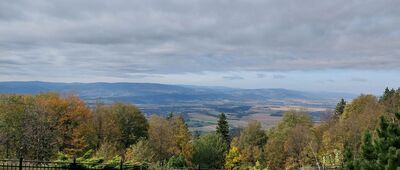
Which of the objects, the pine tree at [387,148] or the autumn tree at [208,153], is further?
the autumn tree at [208,153]

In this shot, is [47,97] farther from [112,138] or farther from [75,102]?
[112,138]

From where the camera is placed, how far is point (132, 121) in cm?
4903

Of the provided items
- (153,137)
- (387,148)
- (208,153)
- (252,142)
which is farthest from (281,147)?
(387,148)

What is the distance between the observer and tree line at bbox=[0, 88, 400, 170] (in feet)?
115

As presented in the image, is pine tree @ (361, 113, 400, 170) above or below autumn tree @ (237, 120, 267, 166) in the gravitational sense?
above

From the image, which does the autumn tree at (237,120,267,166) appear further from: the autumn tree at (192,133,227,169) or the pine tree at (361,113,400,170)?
the pine tree at (361,113,400,170)

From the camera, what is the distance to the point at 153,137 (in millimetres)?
49812

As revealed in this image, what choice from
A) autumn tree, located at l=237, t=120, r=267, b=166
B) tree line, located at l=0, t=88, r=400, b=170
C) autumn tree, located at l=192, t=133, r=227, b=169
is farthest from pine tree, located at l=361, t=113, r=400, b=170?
autumn tree, located at l=237, t=120, r=267, b=166

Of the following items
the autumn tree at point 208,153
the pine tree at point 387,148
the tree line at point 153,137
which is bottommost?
the autumn tree at point 208,153

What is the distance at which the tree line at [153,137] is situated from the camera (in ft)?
115

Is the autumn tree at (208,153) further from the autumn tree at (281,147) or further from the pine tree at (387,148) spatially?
the pine tree at (387,148)

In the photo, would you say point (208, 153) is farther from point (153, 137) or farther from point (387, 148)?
point (387, 148)

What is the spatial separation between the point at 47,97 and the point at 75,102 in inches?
109

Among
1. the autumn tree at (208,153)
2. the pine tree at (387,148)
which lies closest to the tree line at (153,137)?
the autumn tree at (208,153)
